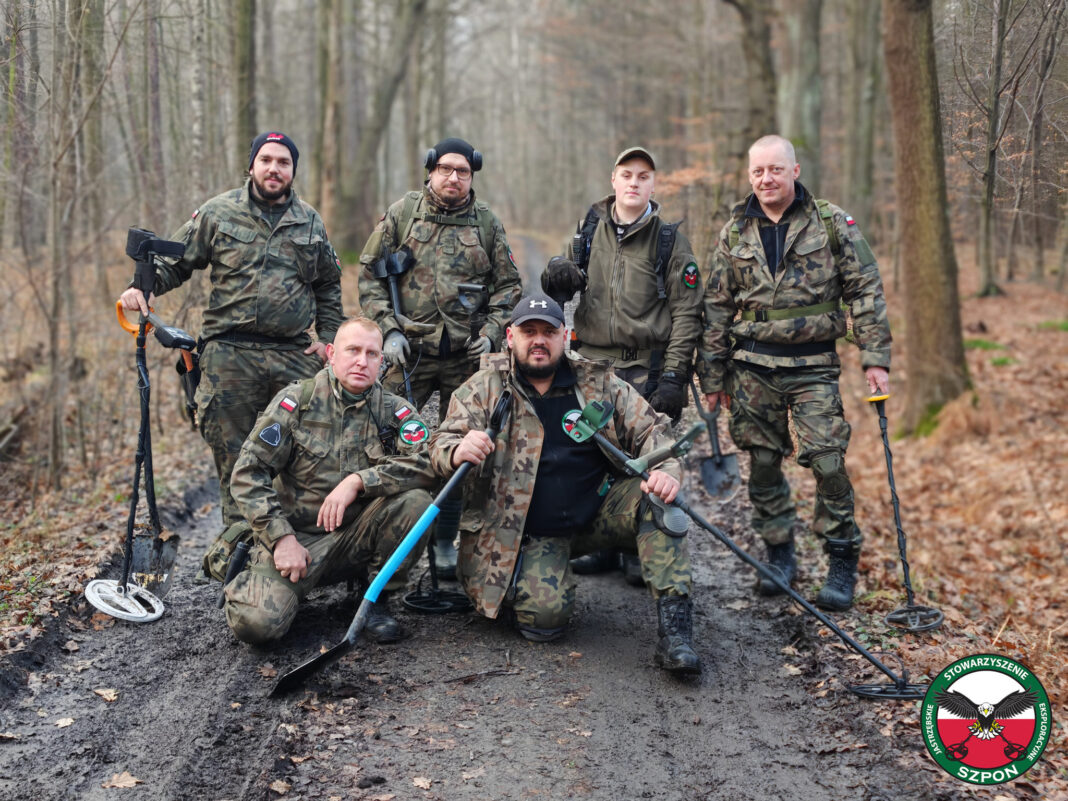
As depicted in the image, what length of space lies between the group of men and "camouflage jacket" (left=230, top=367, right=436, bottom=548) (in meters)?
0.01

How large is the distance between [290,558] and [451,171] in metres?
2.62

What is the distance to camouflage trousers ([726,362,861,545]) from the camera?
18.3ft

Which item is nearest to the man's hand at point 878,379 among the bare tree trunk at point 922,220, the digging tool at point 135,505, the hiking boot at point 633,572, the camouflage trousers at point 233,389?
the hiking boot at point 633,572

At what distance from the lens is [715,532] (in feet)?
15.5

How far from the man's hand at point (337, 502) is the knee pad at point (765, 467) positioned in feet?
8.38

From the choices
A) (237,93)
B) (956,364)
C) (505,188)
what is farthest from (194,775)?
(505,188)

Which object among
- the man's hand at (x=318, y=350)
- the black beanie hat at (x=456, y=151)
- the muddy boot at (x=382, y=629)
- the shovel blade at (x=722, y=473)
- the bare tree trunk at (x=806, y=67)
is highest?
the bare tree trunk at (x=806, y=67)

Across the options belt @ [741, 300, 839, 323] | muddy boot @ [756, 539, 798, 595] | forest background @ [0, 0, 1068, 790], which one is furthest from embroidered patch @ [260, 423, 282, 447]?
muddy boot @ [756, 539, 798, 595]

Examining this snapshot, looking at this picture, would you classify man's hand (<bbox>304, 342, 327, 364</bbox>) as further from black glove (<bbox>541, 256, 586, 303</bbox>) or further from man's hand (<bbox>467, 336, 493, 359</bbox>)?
black glove (<bbox>541, 256, 586, 303</bbox>)

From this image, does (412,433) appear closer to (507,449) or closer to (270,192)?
(507,449)

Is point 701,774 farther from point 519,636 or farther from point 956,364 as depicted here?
point 956,364

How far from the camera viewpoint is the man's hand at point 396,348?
5.77 m

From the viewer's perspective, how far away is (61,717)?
4.19 m

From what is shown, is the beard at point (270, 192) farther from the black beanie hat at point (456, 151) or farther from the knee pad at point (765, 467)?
the knee pad at point (765, 467)
